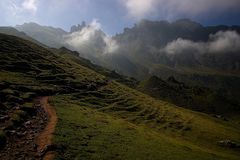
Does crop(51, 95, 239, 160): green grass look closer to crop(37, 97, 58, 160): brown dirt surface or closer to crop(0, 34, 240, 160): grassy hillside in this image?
crop(0, 34, 240, 160): grassy hillside

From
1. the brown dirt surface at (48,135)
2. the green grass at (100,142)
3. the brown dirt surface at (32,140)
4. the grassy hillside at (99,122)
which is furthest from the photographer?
the grassy hillside at (99,122)

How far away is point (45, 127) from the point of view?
47250 millimetres

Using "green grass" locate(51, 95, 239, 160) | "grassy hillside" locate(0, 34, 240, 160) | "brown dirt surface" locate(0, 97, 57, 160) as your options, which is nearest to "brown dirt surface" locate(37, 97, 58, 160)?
"brown dirt surface" locate(0, 97, 57, 160)

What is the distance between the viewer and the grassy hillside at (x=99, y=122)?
1730 inches

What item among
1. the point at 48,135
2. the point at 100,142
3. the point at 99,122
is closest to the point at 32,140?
the point at 48,135

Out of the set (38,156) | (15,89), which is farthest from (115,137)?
(15,89)

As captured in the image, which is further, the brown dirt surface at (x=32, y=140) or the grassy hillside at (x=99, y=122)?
the grassy hillside at (x=99, y=122)

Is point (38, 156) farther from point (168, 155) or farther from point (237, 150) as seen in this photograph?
point (237, 150)

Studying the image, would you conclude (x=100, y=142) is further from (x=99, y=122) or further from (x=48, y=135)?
(x=99, y=122)

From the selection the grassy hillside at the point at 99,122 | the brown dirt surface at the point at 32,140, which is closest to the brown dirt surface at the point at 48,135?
the brown dirt surface at the point at 32,140

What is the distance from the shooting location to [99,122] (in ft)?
200

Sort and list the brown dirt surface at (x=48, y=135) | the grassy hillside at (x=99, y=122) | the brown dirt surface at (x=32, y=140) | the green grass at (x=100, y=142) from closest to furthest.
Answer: the brown dirt surface at (x=32, y=140) < the brown dirt surface at (x=48, y=135) < the green grass at (x=100, y=142) < the grassy hillside at (x=99, y=122)

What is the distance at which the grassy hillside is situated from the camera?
4394 centimetres

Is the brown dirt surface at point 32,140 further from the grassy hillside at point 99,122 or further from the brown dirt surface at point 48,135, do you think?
the grassy hillside at point 99,122
